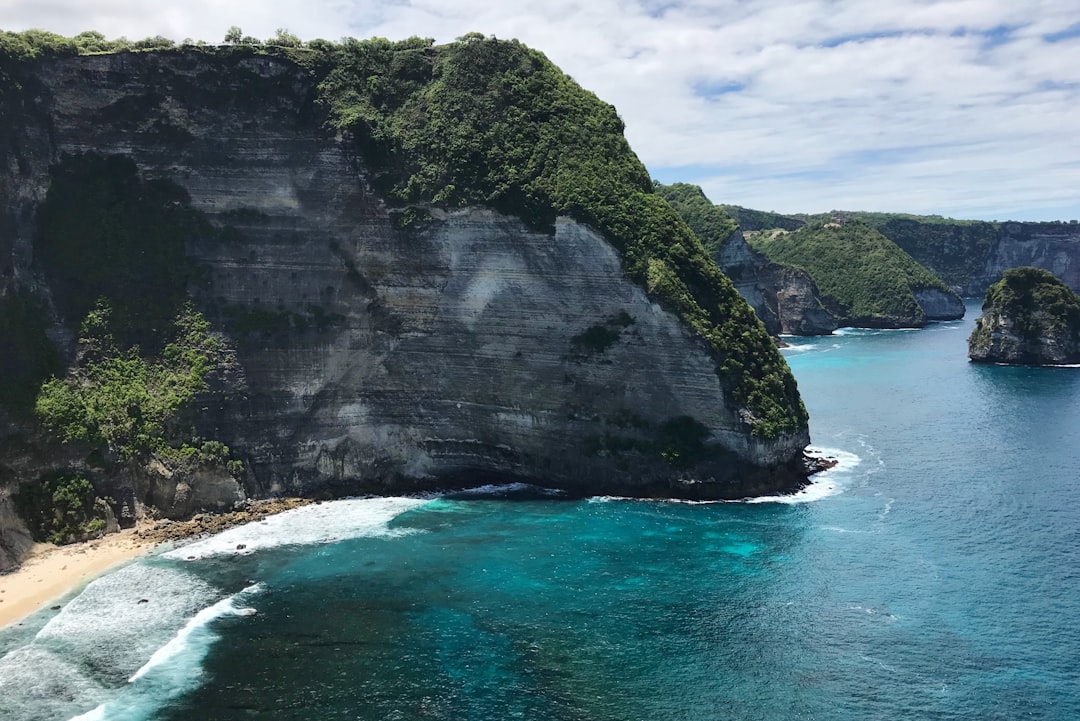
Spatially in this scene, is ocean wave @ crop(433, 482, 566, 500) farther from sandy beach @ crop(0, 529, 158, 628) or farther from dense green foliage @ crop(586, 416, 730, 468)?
sandy beach @ crop(0, 529, 158, 628)

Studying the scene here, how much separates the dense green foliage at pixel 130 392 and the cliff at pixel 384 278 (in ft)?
3.82

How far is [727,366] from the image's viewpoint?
2459 inches

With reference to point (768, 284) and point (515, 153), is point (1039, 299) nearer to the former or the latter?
point (768, 284)

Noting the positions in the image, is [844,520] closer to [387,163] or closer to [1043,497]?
[1043,497]

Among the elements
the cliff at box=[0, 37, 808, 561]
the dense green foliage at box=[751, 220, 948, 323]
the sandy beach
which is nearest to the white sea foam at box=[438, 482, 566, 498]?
the cliff at box=[0, 37, 808, 561]

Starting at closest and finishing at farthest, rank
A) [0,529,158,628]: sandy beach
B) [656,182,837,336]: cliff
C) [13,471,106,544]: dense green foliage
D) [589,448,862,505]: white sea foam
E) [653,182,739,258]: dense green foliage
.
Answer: [0,529,158,628]: sandy beach
[13,471,106,544]: dense green foliage
[589,448,862,505]: white sea foam
[653,182,739,258]: dense green foliage
[656,182,837,336]: cliff

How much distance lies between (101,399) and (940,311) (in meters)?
191

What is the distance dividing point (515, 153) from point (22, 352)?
40324 mm

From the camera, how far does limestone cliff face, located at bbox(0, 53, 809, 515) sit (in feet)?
205

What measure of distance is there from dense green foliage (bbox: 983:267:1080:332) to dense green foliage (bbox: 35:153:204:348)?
11419 centimetres

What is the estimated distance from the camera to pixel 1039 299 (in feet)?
392

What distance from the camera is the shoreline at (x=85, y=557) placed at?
46938mm

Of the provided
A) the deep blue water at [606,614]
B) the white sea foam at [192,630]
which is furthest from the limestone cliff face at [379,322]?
the white sea foam at [192,630]

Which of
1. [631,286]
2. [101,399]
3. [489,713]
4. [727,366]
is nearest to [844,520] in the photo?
[727,366]
